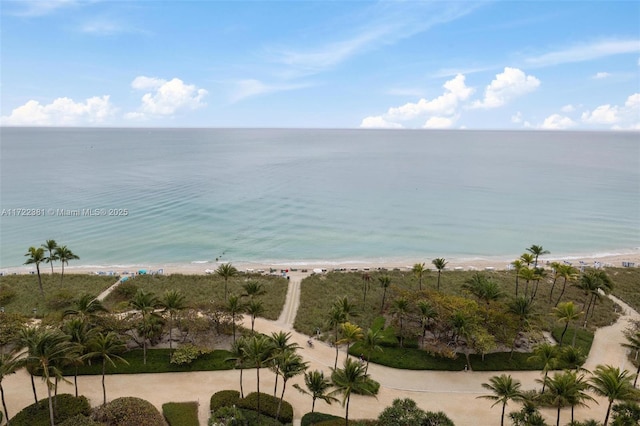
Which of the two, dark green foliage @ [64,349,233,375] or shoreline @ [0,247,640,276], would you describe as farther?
shoreline @ [0,247,640,276]

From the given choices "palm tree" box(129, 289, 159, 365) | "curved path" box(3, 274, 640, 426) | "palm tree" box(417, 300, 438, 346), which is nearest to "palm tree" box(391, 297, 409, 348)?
"palm tree" box(417, 300, 438, 346)

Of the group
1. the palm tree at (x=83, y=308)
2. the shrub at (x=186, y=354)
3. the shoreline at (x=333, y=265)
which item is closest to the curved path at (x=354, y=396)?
the shrub at (x=186, y=354)

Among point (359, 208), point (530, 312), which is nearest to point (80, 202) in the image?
point (359, 208)

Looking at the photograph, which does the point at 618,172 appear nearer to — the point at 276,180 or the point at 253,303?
the point at 276,180

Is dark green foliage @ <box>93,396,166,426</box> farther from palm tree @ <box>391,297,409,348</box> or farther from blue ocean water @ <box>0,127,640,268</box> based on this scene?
blue ocean water @ <box>0,127,640,268</box>

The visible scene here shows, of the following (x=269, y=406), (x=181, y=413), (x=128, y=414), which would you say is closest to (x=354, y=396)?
(x=269, y=406)
